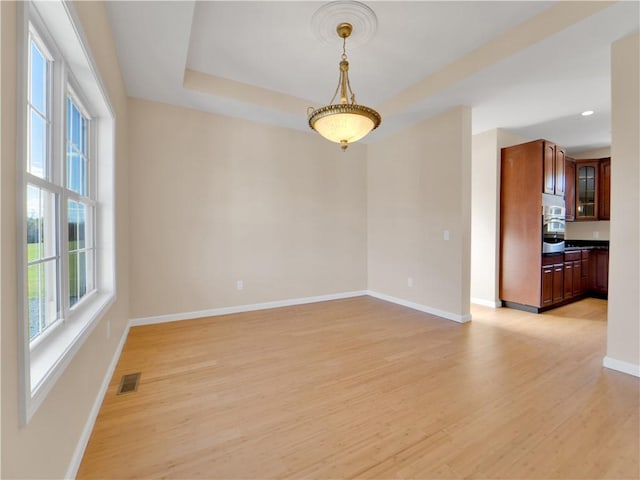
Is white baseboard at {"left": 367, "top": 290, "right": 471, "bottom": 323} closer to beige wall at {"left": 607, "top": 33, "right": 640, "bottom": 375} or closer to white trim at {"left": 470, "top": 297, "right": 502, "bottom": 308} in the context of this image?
white trim at {"left": 470, "top": 297, "right": 502, "bottom": 308}

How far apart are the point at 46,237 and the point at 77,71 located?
40.7 inches

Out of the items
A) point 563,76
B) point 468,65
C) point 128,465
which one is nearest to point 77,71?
point 128,465

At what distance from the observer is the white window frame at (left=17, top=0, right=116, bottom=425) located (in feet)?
3.08

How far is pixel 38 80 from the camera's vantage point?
4.85 feet

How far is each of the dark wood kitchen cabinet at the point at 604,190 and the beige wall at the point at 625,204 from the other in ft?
12.2

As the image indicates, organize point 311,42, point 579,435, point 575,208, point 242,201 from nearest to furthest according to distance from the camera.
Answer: point 579,435 < point 311,42 < point 242,201 < point 575,208

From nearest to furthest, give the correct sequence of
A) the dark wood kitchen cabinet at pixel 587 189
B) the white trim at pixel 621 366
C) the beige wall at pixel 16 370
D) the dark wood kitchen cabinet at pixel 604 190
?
the beige wall at pixel 16 370, the white trim at pixel 621 366, the dark wood kitchen cabinet at pixel 604 190, the dark wood kitchen cabinet at pixel 587 189

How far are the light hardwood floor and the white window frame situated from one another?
651 millimetres

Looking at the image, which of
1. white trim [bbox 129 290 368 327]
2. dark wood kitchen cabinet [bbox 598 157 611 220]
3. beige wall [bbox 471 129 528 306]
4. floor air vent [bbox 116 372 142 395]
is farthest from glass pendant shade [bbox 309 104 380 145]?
dark wood kitchen cabinet [bbox 598 157 611 220]

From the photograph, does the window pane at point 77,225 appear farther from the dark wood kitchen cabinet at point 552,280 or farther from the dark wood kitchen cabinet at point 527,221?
the dark wood kitchen cabinet at point 552,280

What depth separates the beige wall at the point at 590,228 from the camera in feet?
18.3

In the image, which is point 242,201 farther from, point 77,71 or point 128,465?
point 128,465

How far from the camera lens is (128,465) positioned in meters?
1.47

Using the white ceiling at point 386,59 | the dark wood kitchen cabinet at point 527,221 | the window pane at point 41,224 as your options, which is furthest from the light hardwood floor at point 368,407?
the white ceiling at point 386,59
